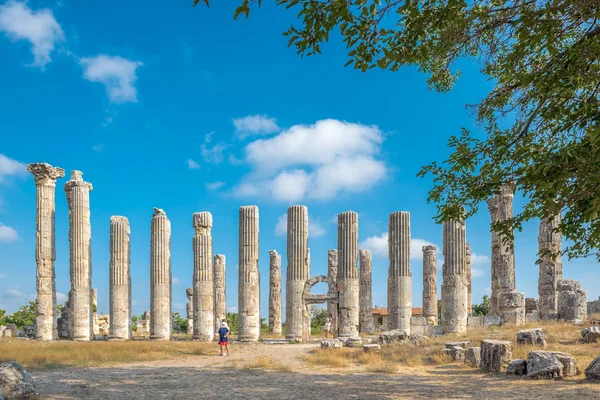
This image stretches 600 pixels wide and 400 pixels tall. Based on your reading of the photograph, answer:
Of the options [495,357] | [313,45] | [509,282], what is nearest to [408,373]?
[495,357]

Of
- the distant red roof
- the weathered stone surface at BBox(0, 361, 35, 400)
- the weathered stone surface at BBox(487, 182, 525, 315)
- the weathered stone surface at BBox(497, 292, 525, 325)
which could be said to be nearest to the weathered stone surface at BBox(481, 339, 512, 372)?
the weathered stone surface at BBox(0, 361, 35, 400)

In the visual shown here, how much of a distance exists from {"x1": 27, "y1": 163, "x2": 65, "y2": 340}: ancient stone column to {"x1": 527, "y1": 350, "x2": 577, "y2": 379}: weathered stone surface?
94.7 feet

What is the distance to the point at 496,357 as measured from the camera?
54.1ft

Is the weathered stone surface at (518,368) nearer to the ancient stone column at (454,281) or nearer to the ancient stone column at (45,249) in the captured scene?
the ancient stone column at (454,281)

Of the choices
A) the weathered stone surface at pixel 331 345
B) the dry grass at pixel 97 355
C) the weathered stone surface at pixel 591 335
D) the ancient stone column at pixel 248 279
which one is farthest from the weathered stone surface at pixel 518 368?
the ancient stone column at pixel 248 279

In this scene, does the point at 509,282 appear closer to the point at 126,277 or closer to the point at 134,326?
the point at 126,277

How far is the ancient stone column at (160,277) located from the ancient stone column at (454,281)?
15938 millimetres

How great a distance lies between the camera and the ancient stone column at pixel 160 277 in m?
36.8

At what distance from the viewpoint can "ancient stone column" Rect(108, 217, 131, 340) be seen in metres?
36.5

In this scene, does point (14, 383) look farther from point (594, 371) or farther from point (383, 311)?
Answer: point (383, 311)

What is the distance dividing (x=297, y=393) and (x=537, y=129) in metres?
7.41

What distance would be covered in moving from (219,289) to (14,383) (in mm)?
32009

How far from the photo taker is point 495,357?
16500 millimetres

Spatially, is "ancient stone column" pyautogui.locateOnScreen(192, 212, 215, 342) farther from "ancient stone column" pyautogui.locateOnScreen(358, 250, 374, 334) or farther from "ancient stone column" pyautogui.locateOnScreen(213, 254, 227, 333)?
"ancient stone column" pyautogui.locateOnScreen(358, 250, 374, 334)
